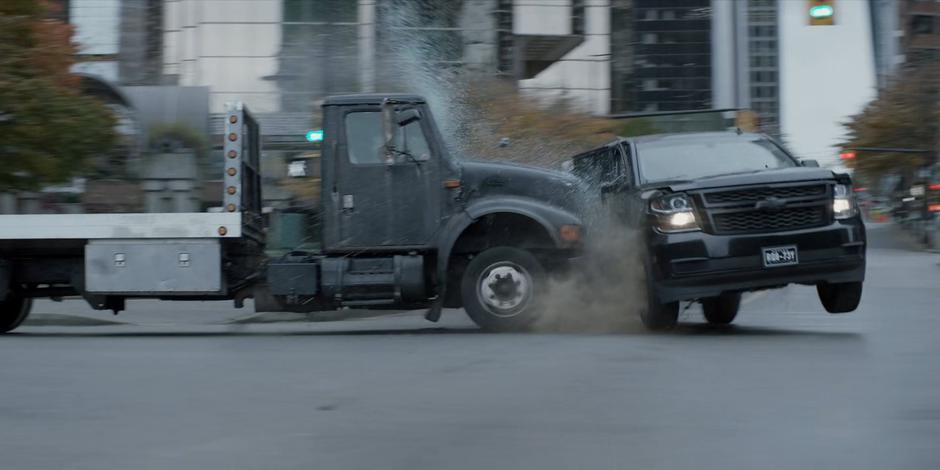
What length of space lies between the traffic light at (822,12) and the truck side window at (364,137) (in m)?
8.37

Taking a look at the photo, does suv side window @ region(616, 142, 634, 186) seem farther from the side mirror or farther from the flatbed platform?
the flatbed platform

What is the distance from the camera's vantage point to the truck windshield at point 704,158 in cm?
1114

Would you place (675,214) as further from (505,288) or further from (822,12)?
(822,12)

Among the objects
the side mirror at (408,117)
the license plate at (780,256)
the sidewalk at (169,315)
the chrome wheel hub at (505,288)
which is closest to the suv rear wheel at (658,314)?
the license plate at (780,256)

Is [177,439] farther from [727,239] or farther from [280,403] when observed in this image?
[727,239]

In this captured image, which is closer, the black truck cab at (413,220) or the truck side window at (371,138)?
the black truck cab at (413,220)

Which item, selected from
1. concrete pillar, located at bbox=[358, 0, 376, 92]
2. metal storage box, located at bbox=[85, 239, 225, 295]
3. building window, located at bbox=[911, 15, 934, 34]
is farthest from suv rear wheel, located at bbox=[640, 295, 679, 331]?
building window, located at bbox=[911, 15, 934, 34]

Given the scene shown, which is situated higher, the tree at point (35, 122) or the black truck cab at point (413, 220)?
the tree at point (35, 122)

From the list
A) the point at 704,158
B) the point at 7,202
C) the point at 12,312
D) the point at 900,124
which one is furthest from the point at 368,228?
the point at 900,124

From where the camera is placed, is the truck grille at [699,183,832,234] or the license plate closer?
the license plate

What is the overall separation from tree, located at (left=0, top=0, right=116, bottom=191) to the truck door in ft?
28.6

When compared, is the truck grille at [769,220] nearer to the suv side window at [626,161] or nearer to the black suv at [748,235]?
the black suv at [748,235]

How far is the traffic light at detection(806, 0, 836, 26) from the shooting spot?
56.3ft

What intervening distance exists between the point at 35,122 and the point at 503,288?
10828 mm
